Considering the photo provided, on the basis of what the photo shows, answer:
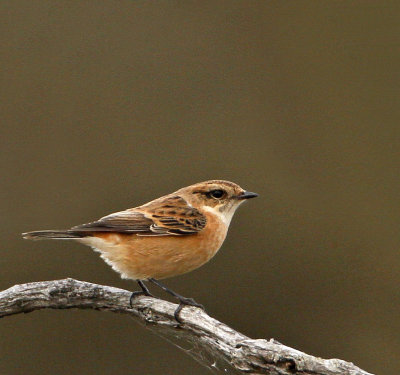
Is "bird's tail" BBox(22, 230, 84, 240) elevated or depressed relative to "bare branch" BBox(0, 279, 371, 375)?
elevated

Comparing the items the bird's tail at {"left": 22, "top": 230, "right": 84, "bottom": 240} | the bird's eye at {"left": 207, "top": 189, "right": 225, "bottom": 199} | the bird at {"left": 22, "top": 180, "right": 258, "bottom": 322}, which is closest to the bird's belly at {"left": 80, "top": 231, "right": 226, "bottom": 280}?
the bird at {"left": 22, "top": 180, "right": 258, "bottom": 322}

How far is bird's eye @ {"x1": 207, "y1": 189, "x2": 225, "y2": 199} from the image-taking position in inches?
229

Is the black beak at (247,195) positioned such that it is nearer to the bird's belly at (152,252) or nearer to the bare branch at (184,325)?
the bird's belly at (152,252)

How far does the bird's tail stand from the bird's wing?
0.05 m

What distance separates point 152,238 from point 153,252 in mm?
139

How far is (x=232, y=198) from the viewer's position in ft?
19.1

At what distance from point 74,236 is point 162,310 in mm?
793

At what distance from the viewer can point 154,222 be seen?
5.50m

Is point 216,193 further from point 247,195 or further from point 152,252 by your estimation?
point 152,252

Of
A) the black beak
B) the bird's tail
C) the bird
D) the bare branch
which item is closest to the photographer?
the bare branch

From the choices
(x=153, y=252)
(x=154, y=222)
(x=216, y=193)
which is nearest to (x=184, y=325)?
(x=153, y=252)

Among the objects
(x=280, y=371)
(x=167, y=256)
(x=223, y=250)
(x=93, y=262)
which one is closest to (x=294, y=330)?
(x=223, y=250)

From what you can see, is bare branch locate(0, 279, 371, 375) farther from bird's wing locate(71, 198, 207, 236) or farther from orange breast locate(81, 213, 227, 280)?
bird's wing locate(71, 198, 207, 236)

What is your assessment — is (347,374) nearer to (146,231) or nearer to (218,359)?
(218,359)
